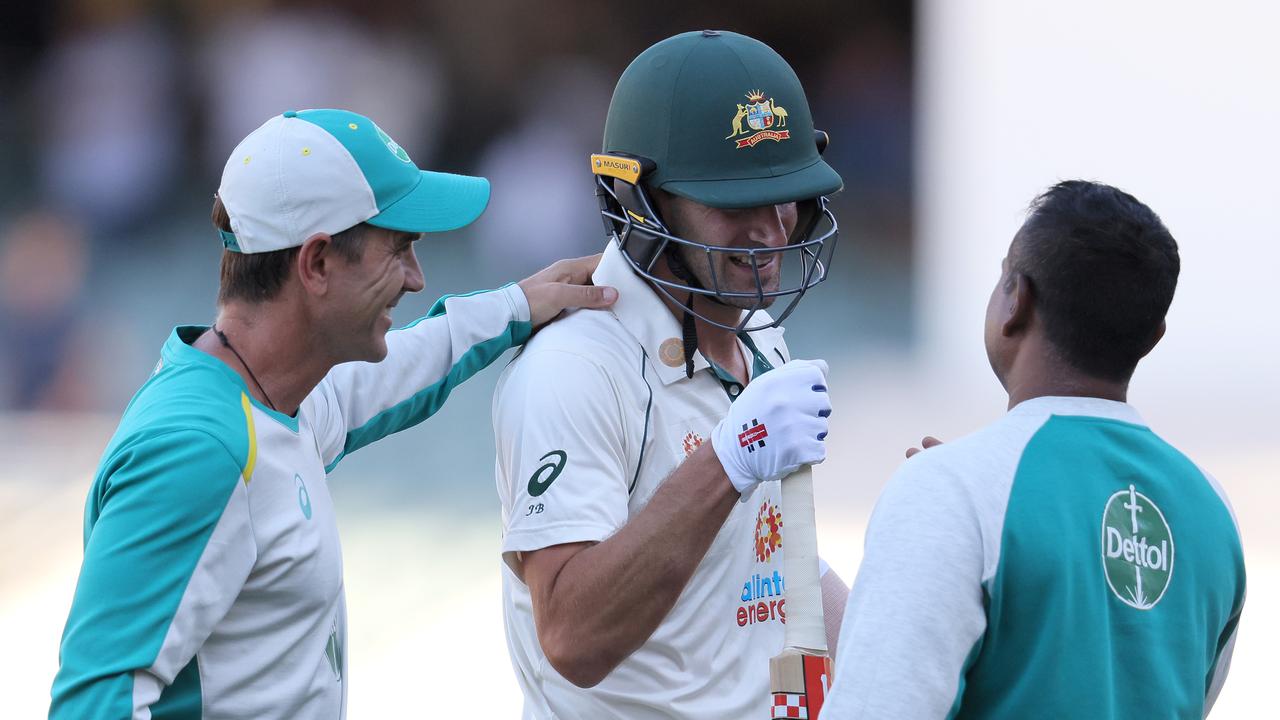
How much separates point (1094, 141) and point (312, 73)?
15.3 ft

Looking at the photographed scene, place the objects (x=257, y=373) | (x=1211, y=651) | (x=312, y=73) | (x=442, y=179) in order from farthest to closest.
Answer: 1. (x=312, y=73)
2. (x=442, y=179)
3. (x=257, y=373)
4. (x=1211, y=651)

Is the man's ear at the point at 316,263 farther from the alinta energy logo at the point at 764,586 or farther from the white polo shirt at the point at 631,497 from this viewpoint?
the alinta energy logo at the point at 764,586

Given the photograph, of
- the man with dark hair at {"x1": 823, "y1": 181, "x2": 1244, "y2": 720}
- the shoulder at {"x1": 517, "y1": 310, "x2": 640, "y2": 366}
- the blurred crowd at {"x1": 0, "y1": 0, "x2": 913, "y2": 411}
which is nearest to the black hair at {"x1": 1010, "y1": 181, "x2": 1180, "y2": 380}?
the man with dark hair at {"x1": 823, "y1": 181, "x2": 1244, "y2": 720}

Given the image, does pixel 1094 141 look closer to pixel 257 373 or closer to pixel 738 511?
pixel 738 511

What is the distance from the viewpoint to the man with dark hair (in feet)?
4.54

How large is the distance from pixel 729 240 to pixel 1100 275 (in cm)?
79

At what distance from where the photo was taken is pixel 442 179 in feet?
7.02

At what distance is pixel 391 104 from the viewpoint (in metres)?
8.36

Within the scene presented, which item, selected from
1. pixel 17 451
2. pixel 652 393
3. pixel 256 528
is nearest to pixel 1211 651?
pixel 652 393

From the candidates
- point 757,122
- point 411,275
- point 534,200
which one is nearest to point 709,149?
point 757,122

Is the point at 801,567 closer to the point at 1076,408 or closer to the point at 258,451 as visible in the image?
the point at 1076,408

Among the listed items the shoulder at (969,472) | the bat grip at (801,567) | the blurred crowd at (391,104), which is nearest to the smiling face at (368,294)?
the bat grip at (801,567)

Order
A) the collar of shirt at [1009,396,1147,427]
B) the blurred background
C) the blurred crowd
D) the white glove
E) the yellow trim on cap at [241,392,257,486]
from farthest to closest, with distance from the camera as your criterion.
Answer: the blurred crowd
the blurred background
the white glove
the yellow trim on cap at [241,392,257,486]
the collar of shirt at [1009,396,1147,427]

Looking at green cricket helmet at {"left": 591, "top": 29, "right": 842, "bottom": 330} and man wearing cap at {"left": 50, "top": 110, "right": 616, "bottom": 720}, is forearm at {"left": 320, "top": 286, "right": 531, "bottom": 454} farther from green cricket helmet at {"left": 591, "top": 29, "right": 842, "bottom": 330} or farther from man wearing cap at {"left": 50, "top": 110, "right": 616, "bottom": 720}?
green cricket helmet at {"left": 591, "top": 29, "right": 842, "bottom": 330}
